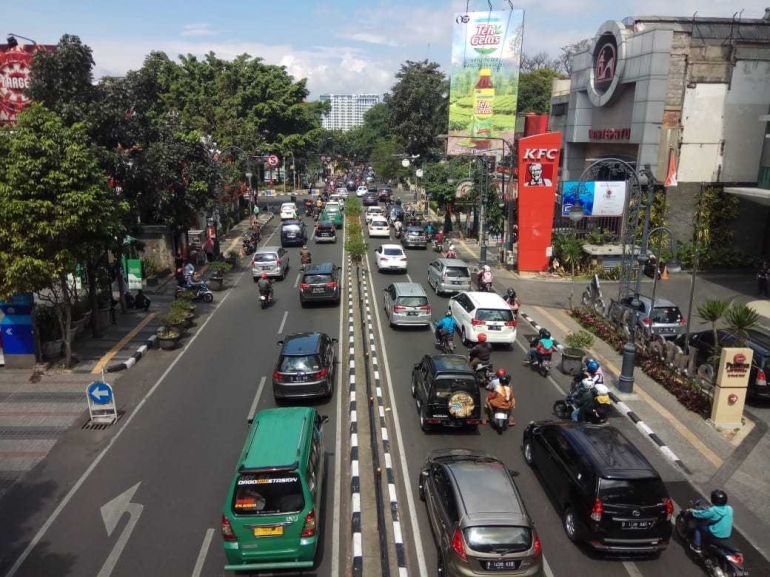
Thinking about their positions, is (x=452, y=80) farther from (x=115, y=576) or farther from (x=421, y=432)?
(x=115, y=576)

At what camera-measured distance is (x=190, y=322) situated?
23.8 meters

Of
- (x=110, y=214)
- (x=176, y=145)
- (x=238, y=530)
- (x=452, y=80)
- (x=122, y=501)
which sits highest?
(x=452, y=80)

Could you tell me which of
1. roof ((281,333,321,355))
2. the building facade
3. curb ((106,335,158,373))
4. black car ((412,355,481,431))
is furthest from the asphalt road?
the building facade

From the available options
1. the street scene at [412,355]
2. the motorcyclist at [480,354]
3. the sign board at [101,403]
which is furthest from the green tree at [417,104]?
the sign board at [101,403]

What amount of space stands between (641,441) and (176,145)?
23022 millimetres

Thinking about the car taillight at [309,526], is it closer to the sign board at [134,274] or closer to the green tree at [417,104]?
the sign board at [134,274]

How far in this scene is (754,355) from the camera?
16641mm

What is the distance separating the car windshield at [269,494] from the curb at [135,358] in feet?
38.6

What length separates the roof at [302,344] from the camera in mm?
15586

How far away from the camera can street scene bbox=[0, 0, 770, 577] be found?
979 cm

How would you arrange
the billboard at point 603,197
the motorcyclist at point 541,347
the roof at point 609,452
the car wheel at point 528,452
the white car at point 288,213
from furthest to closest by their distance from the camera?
the white car at point 288,213 < the billboard at point 603,197 < the motorcyclist at point 541,347 < the car wheel at point 528,452 < the roof at point 609,452

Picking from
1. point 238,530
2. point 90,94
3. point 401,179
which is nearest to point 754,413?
point 238,530

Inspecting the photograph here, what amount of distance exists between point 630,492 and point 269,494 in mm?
5903

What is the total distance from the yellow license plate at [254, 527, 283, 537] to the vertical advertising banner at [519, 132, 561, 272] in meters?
27.2
